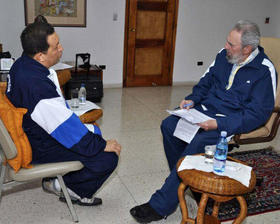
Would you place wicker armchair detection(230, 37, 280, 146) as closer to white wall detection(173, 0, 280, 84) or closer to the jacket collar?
the jacket collar

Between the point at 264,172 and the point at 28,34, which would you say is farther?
the point at 264,172

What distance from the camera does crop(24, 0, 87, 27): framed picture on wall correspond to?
4.58 m

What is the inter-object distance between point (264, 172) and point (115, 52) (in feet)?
10.3

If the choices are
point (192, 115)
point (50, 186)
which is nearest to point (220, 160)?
point (192, 115)

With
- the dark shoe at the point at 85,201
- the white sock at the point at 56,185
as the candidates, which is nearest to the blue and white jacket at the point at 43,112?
the white sock at the point at 56,185

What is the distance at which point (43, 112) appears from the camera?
185 cm

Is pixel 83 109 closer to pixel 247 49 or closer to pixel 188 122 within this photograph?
pixel 188 122

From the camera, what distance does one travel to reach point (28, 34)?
1903 mm

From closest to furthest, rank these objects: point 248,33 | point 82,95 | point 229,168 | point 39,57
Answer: point 229,168
point 39,57
point 248,33
point 82,95

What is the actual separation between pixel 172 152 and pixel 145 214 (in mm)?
603

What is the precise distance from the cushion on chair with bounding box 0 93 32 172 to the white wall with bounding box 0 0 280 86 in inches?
119

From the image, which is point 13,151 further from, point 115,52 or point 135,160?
point 115,52

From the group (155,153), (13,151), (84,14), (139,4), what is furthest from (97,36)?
(13,151)

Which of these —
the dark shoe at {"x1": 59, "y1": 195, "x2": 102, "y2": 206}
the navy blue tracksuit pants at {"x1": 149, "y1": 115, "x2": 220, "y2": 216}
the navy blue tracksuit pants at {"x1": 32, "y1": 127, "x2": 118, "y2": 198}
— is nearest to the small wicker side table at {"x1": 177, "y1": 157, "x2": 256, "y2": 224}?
the navy blue tracksuit pants at {"x1": 149, "y1": 115, "x2": 220, "y2": 216}
